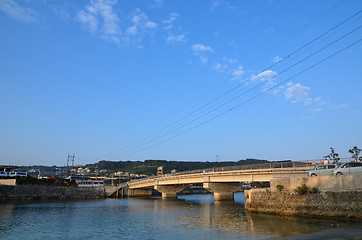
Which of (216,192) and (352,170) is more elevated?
(352,170)

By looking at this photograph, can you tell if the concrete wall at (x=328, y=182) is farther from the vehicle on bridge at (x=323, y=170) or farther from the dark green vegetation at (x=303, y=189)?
the vehicle on bridge at (x=323, y=170)

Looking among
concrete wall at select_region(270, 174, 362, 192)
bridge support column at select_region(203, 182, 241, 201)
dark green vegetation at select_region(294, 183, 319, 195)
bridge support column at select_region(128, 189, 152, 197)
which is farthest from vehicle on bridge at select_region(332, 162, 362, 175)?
bridge support column at select_region(128, 189, 152, 197)

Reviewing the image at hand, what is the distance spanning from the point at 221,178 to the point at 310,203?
34134 millimetres

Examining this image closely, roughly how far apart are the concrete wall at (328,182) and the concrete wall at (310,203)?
0.56m

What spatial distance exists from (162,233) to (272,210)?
16759mm

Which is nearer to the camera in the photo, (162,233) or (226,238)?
(226,238)

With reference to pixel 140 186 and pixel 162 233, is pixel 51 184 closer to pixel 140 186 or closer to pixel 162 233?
pixel 140 186

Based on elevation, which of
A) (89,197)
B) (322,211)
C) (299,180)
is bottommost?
(89,197)

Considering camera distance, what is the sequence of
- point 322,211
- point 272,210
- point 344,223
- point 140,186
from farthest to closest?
point 140,186 → point 272,210 → point 322,211 → point 344,223

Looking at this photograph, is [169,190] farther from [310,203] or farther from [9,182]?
[310,203]

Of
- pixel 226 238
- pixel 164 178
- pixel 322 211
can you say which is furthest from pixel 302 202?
pixel 164 178

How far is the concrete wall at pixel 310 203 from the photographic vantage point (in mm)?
26062

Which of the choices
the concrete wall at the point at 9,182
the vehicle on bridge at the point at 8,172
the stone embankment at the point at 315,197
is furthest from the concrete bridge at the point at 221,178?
the vehicle on bridge at the point at 8,172

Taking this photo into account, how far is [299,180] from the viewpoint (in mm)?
32344
